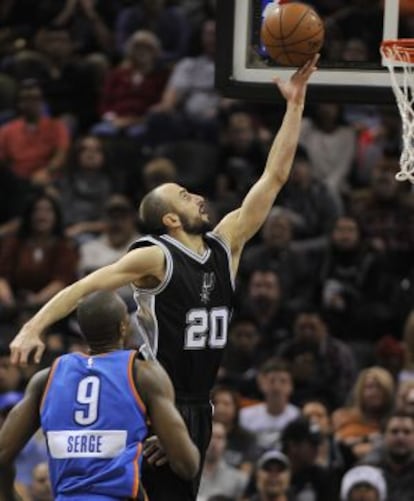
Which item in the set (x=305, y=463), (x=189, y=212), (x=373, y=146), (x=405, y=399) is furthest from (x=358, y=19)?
(x=189, y=212)

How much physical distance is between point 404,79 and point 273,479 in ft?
10.3

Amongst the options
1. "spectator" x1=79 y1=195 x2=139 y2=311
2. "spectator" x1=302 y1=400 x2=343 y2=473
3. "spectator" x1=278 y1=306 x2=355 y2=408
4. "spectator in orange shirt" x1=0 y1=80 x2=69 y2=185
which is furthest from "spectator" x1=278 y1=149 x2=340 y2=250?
"spectator" x1=302 y1=400 x2=343 y2=473

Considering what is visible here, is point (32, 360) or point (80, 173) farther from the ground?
point (32, 360)

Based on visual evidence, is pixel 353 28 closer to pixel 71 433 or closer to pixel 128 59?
pixel 128 59

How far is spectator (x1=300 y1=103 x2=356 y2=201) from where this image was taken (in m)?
14.2

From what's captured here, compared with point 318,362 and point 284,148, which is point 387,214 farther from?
point 284,148

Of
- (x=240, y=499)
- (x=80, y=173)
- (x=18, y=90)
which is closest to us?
(x=240, y=499)

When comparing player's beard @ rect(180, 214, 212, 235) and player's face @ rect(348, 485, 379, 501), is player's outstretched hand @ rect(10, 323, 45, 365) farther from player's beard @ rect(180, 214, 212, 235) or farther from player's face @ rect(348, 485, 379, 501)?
player's face @ rect(348, 485, 379, 501)

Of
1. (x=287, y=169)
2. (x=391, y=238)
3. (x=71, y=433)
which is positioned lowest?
(x=391, y=238)

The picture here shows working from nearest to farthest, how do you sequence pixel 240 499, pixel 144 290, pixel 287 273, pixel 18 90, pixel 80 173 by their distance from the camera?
pixel 144 290
pixel 240 499
pixel 287 273
pixel 80 173
pixel 18 90

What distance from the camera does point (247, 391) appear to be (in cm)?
1184

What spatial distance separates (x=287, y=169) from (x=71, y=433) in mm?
2027

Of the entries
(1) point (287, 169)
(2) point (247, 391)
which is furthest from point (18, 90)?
(1) point (287, 169)

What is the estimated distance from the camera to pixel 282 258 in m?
13.0
